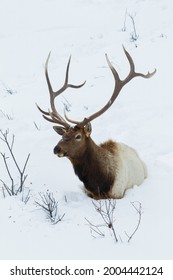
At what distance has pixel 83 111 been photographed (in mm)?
8930

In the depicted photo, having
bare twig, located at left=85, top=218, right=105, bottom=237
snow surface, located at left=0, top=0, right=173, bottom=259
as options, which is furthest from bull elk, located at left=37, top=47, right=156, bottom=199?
bare twig, located at left=85, top=218, right=105, bottom=237

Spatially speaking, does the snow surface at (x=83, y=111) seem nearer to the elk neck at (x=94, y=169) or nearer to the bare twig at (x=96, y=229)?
the bare twig at (x=96, y=229)

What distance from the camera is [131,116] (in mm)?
8422

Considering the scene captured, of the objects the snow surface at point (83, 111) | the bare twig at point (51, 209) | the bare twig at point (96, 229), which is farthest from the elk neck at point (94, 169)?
the bare twig at point (96, 229)

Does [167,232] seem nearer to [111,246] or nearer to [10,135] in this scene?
[111,246]

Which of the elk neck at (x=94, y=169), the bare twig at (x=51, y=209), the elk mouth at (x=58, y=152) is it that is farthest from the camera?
the elk neck at (x=94, y=169)

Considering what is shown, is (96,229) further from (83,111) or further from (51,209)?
(83,111)

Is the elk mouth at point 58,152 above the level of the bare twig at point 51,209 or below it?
above

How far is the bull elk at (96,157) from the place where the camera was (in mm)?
6016

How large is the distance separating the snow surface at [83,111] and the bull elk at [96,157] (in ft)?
0.62

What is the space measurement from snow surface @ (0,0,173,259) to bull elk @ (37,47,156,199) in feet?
0.62

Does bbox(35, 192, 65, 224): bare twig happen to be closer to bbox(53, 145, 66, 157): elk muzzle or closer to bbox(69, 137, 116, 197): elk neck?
bbox(53, 145, 66, 157): elk muzzle

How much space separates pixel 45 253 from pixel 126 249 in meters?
0.78
